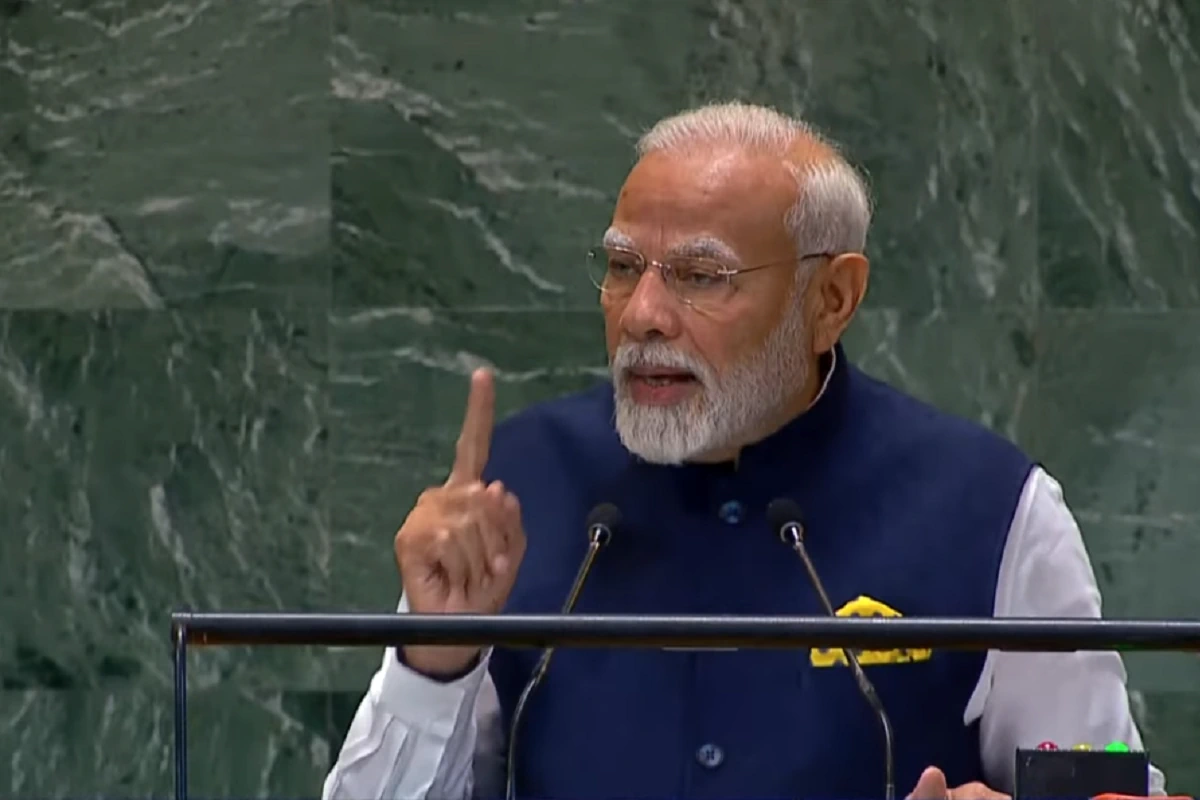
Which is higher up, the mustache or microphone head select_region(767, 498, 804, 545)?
the mustache

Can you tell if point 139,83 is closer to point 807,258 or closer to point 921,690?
point 807,258

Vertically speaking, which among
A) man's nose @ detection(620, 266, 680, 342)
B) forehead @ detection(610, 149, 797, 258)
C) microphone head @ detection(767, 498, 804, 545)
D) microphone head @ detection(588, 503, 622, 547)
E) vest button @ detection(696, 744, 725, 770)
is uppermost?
forehead @ detection(610, 149, 797, 258)

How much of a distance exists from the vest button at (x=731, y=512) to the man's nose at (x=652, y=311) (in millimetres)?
221

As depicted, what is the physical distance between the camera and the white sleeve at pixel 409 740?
2244mm

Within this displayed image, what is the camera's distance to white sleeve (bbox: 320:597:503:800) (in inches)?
88.4

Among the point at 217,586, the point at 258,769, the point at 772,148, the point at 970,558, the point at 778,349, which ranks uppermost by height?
the point at 772,148

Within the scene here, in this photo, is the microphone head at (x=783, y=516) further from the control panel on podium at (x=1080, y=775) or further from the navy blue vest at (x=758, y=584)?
the control panel on podium at (x=1080, y=775)

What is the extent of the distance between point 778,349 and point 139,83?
1661mm

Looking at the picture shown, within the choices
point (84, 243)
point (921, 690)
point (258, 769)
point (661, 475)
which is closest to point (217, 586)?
point (258, 769)

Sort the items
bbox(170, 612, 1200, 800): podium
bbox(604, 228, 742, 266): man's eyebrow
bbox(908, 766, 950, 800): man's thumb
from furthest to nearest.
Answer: bbox(604, 228, 742, 266): man's eyebrow → bbox(908, 766, 950, 800): man's thumb → bbox(170, 612, 1200, 800): podium

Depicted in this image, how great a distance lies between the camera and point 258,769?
3846 millimetres

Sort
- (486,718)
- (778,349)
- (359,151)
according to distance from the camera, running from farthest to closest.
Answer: (359,151) → (778,349) → (486,718)

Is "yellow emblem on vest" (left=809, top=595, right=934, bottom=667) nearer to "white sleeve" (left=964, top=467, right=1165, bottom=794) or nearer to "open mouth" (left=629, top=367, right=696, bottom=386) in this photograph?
"white sleeve" (left=964, top=467, right=1165, bottom=794)

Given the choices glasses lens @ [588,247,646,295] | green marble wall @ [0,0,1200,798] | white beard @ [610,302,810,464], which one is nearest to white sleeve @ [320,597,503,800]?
white beard @ [610,302,810,464]
